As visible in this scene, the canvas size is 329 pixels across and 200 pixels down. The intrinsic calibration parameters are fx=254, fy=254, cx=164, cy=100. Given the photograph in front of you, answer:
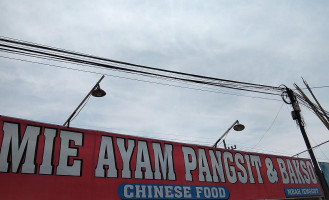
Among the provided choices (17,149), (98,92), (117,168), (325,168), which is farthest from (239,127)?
(17,149)

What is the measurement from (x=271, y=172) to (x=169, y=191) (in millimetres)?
7016

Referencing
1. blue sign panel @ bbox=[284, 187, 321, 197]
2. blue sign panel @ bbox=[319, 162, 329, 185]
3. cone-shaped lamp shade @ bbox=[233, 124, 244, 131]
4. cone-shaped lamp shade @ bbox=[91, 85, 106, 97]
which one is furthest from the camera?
blue sign panel @ bbox=[319, 162, 329, 185]

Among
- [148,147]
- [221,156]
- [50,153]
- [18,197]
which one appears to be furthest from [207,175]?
[18,197]

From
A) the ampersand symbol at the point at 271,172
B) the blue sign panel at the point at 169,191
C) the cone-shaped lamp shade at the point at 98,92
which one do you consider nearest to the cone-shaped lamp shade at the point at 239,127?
the ampersand symbol at the point at 271,172

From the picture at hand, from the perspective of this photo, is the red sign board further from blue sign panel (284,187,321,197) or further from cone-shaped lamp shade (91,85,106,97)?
cone-shaped lamp shade (91,85,106,97)

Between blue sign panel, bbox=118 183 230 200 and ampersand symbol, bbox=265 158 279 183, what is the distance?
3.53m

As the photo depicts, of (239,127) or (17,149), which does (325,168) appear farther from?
(17,149)

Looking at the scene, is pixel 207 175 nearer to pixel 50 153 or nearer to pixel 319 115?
pixel 50 153

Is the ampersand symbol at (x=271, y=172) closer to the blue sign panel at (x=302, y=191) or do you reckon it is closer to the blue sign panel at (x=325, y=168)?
the blue sign panel at (x=302, y=191)

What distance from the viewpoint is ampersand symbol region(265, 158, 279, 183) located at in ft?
46.3

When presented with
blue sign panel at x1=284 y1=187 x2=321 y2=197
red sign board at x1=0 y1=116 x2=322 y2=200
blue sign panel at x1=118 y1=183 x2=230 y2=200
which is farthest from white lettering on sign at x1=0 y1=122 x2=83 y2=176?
blue sign panel at x1=284 y1=187 x2=321 y2=197

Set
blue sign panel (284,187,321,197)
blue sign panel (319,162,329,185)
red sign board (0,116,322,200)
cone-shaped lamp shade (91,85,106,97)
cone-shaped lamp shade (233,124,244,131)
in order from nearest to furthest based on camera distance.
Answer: red sign board (0,116,322,200) → cone-shaped lamp shade (91,85,106,97) → blue sign panel (284,187,321,197) → cone-shaped lamp shade (233,124,244,131) → blue sign panel (319,162,329,185)

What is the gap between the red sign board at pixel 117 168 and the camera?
27.2 feet

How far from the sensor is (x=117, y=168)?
32.7 ft
